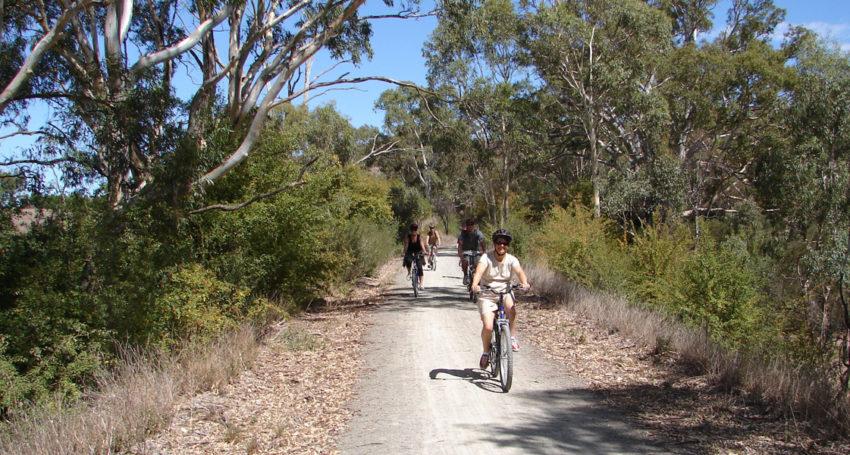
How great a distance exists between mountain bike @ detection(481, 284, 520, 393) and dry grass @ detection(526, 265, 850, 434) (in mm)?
2359

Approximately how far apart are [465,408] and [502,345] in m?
0.98

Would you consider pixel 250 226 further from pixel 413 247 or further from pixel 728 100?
pixel 728 100

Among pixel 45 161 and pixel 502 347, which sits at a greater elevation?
pixel 45 161

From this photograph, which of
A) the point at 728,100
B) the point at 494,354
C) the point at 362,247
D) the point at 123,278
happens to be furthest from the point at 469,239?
the point at 728,100

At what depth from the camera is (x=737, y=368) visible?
7316 mm

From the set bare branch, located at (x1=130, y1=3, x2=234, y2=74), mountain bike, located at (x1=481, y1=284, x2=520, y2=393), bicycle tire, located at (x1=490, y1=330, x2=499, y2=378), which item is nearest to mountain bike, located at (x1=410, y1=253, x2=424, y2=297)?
bare branch, located at (x1=130, y1=3, x2=234, y2=74)

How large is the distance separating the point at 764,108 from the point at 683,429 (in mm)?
30018

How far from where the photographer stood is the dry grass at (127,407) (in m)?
5.30

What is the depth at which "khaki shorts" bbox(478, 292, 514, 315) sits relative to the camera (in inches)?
305

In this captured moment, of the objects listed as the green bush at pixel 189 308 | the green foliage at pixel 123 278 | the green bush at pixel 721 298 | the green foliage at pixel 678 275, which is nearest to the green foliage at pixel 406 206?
the green foliage at pixel 678 275

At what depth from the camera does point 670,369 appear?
8406mm

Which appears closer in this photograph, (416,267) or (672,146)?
(416,267)

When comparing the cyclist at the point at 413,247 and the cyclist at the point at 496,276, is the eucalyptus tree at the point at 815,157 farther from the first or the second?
the cyclist at the point at 496,276

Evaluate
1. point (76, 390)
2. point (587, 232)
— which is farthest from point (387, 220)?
point (76, 390)
